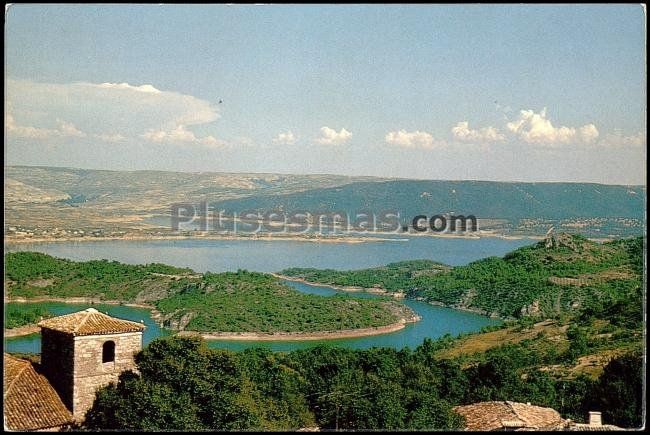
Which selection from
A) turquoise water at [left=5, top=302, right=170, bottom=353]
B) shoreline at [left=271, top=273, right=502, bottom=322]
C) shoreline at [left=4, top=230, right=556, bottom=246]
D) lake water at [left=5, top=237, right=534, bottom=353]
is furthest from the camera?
shoreline at [left=4, top=230, right=556, bottom=246]

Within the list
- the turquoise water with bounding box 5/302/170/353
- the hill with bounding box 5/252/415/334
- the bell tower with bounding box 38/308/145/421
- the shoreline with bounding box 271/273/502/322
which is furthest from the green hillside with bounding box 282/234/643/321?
the bell tower with bounding box 38/308/145/421

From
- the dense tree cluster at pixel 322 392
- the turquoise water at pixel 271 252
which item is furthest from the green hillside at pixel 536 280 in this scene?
the dense tree cluster at pixel 322 392

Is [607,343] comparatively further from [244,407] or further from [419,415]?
[244,407]

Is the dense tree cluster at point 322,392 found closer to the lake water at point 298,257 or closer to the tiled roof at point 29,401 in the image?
the tiled roof at point 29,401

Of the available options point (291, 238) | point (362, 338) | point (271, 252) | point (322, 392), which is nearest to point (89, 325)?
point (322, 392)

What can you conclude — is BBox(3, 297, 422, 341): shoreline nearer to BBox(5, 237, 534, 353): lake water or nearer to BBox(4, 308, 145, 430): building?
BBox(5, 237, 534, 353): lake water

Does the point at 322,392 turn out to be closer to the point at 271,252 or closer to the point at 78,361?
the point at 78,361

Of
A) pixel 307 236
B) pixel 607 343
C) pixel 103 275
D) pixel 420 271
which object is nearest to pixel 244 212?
pixel 307 236
